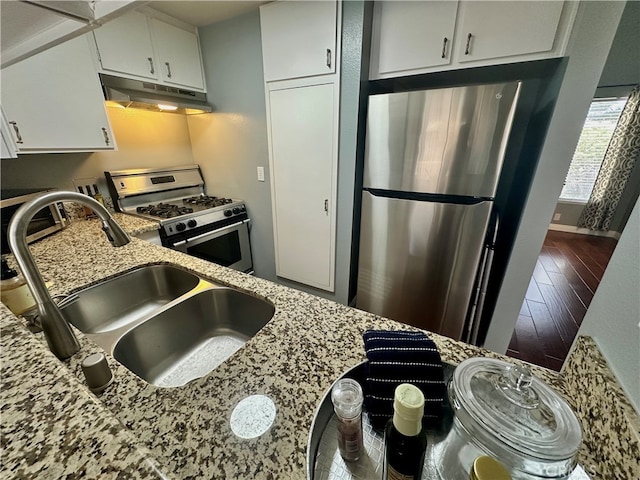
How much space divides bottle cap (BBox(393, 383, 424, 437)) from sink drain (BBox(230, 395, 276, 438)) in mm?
256

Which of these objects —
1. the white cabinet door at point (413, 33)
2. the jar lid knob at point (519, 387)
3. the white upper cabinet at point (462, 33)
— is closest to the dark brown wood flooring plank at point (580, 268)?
the white upper cabinet at point (462, 33)

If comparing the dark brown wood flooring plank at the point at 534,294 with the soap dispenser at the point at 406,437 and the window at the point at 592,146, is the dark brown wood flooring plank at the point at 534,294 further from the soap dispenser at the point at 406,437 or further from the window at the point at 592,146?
the window at the point at 592,146

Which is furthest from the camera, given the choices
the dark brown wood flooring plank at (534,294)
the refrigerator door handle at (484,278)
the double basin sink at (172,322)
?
the dark brown wood flooring plank at (534,294)

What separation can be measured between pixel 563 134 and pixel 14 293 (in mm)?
2227

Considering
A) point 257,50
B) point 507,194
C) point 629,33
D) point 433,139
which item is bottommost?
point 507,194

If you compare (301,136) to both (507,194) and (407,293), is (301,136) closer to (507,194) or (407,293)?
(407,293)

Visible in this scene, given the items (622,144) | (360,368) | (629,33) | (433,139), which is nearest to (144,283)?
(360,368)

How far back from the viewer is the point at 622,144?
150 inches

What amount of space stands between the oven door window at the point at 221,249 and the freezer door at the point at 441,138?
4.80 feet

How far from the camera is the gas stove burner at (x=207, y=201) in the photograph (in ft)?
7.63

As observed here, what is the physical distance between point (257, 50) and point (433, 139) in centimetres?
153

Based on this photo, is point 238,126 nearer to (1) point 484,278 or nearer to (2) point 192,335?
(2) point 192,335

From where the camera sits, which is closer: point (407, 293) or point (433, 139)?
point (433, 139)

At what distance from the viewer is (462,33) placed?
1329 mm
